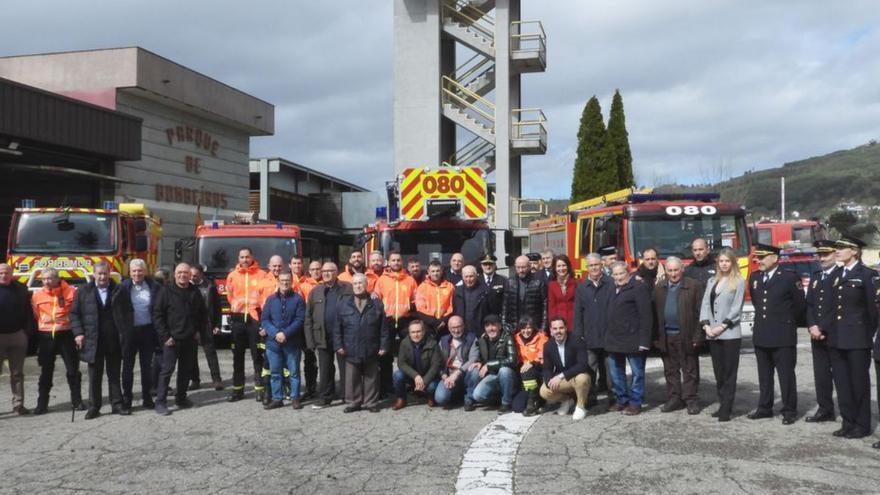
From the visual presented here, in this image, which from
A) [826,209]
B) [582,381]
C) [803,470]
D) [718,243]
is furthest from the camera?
[826,209]

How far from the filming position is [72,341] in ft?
31.4

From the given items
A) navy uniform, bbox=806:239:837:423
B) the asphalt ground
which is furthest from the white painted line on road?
navy uniform, bbox=806:239:837:423

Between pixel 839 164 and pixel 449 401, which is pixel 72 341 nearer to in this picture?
pixel 449 401

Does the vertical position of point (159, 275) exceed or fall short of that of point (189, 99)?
it falls short

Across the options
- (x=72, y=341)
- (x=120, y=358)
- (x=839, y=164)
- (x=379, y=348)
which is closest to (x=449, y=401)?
(x=379, y=348)

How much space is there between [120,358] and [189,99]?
1768 cm

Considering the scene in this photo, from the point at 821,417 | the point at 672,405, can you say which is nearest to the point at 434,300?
the point at 672,405

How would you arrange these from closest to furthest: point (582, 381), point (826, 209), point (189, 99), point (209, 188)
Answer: point (582, 381)
point (189, 99)
point (209, 188)
point (826, 209)

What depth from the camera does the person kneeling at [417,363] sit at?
9375mm

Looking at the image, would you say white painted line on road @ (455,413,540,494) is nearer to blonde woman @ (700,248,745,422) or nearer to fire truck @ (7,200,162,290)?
blonde woman @ (700,248,745,422)

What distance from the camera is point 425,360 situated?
948 centimetres

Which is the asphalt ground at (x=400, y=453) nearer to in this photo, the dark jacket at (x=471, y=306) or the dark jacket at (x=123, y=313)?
the dark jacket at (x=123, y=313)

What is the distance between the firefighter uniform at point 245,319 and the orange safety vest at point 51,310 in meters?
1.89

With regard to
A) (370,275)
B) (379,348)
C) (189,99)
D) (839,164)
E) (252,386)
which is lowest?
(252,386)
